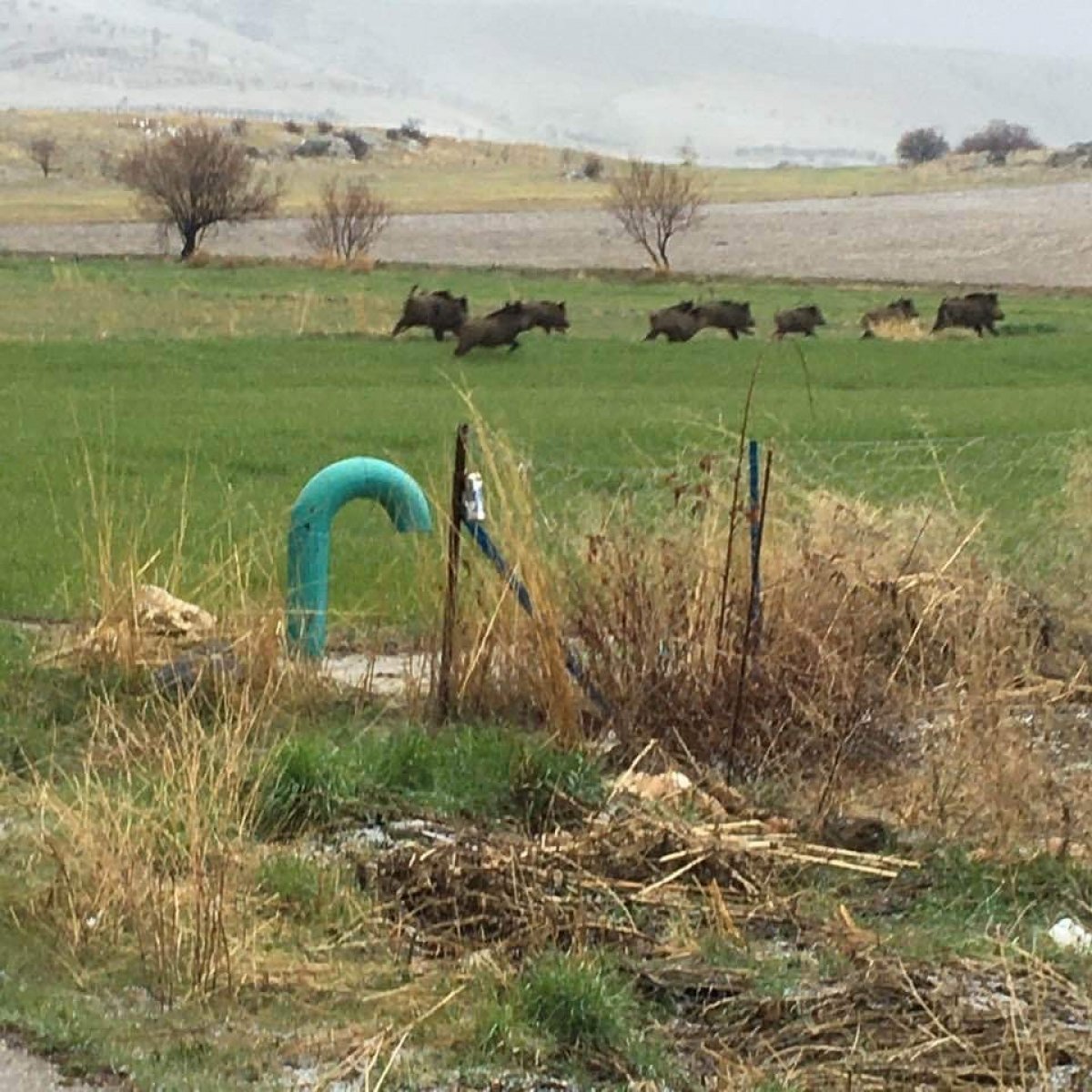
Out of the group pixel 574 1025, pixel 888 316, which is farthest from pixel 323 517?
pixel 888 316

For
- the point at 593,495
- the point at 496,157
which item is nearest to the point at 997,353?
the point at 593,495

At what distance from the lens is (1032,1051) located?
5703mm

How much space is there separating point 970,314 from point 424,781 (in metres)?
34.5

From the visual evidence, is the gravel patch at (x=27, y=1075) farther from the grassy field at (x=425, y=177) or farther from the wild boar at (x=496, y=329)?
the grassy field at (x=425, y=177)

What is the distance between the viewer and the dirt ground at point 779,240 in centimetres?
7138

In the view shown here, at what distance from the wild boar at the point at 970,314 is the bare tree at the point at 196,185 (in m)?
37.3

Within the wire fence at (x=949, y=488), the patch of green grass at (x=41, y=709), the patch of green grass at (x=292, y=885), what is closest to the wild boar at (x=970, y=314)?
the wire fence at (x=949, y=488)

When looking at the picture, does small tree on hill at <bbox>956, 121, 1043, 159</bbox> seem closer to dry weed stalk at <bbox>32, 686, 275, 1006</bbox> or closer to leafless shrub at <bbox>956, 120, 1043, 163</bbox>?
leafless shrub at <bbox>956, 120, 1043, 163</bbox>

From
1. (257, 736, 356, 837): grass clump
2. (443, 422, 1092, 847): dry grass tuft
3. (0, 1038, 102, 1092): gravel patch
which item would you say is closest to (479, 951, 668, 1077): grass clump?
(0, 1038, 102, 1092): gravel patch

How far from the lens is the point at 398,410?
85.4ft

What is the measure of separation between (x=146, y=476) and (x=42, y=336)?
18203mm

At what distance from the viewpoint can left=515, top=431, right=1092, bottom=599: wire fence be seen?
11.3 m

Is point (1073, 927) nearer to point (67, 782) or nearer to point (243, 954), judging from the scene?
point (243, 954)

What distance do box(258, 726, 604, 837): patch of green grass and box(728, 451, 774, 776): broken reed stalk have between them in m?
0.64
